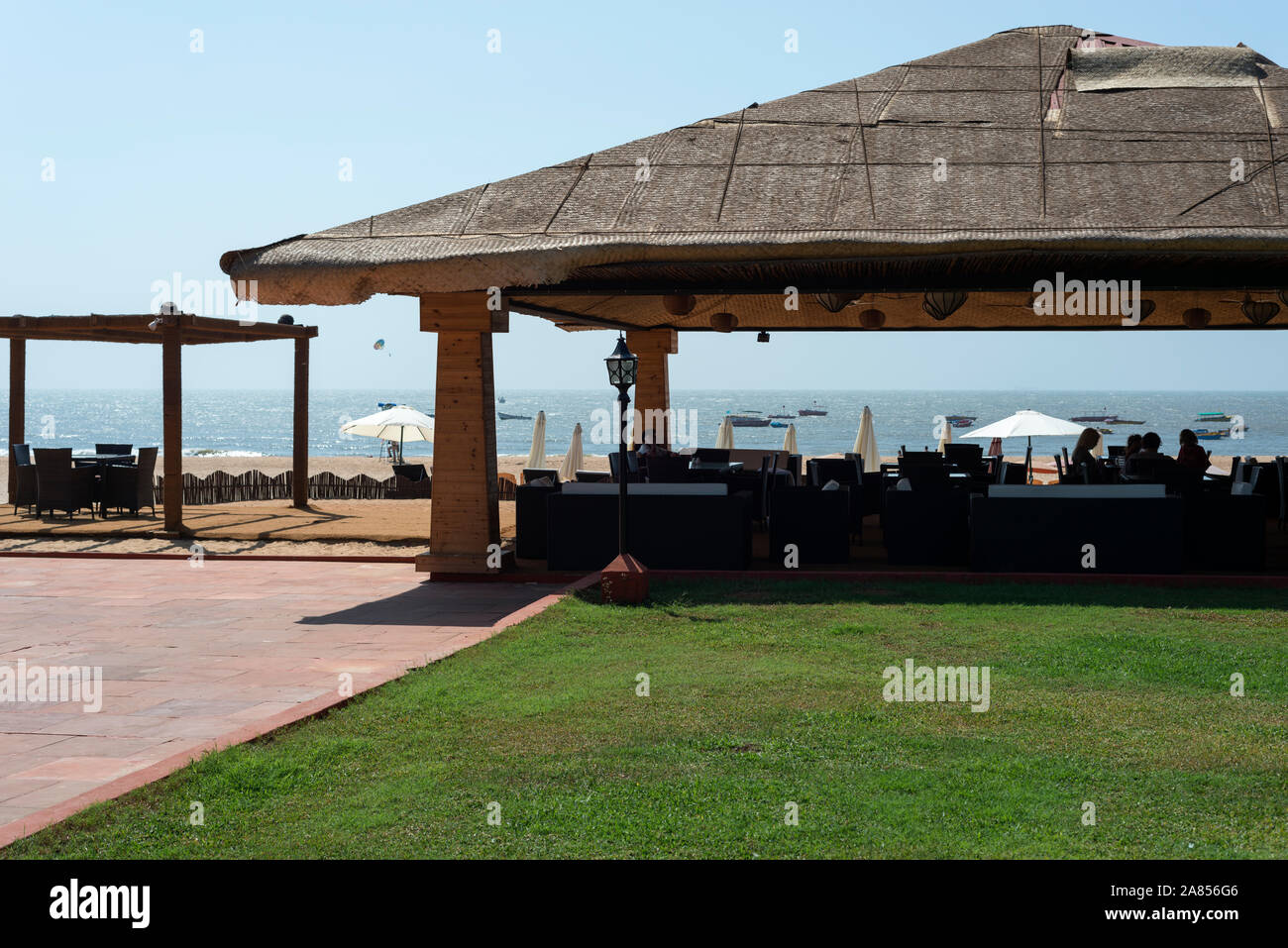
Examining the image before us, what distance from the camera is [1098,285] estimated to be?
11.4m

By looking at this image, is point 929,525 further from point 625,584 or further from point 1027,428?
point 1027,428

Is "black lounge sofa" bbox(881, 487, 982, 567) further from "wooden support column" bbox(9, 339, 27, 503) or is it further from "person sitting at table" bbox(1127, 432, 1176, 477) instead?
"wooden support column" bbox(9, 339, 27, 503)

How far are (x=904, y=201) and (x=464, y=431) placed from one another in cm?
473

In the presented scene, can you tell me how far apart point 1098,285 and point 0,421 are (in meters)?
165

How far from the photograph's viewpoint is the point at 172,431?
54.0ft

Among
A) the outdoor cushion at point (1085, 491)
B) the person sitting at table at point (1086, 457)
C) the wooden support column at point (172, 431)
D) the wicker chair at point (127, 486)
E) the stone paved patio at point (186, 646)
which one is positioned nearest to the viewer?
the stone paved patio at point (186, 646)

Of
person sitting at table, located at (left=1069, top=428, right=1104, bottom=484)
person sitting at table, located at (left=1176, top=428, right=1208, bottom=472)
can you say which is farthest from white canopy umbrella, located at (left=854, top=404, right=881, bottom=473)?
person sitting at table, located at (left=1176, top=428, right=1208, bottom=472)

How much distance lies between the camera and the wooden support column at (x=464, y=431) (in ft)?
38.7

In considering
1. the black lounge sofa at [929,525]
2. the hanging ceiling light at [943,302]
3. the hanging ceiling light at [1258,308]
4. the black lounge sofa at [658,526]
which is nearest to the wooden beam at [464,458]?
the black lounge sofa at [658,526]

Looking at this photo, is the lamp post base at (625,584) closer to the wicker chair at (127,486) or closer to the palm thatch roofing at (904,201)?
the palm thatch roofing at (904,201)

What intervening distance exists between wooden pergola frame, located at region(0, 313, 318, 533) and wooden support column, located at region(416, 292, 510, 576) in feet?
15.1

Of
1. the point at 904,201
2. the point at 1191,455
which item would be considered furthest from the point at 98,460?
the point at 1191,455

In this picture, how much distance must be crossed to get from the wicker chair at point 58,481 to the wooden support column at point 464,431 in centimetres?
825

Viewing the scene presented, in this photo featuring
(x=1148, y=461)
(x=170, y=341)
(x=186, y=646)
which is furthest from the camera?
(x=170, y=341)
